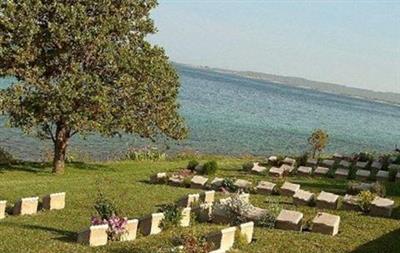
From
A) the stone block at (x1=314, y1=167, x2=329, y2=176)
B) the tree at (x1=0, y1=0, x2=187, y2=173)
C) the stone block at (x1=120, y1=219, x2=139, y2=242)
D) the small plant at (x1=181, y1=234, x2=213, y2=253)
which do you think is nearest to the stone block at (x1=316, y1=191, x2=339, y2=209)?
the stone block at (x1=120, y1=219, x2=139, y2=242)

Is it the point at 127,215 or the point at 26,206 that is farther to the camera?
the point at 127,215

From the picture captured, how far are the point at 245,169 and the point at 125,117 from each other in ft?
21.1

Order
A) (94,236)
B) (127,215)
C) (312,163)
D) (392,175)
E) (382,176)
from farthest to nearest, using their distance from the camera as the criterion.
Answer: (312,163), (382,176), (392,175), (127,215), (94,236)

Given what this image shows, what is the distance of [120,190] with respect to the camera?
21781 millimetres

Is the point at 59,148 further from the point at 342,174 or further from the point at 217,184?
the point at 342,174

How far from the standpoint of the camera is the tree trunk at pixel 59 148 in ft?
89.0

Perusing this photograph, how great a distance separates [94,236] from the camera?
14000mm

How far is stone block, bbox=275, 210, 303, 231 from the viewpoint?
52.0 feet

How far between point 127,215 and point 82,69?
10.2 m

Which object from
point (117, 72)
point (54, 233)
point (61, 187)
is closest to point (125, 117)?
point (117, 72)

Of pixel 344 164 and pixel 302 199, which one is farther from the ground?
pixel 302 199

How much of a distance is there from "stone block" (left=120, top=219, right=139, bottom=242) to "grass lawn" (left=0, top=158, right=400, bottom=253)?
0.66 ft

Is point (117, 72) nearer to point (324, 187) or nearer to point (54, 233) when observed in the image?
point (324, 187)

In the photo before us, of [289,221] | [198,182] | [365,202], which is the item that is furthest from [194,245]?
[198,182]
